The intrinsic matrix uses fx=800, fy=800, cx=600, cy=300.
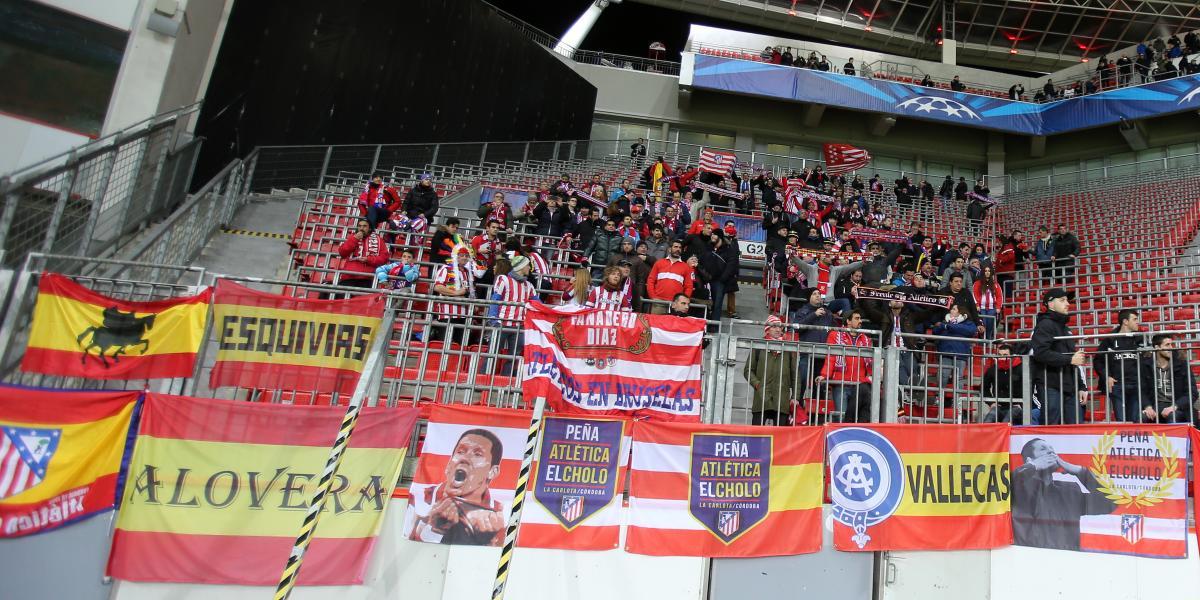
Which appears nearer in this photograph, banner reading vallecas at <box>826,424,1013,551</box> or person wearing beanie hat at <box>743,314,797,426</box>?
banner reading vallecas at <box>826,424,1013,551</box>

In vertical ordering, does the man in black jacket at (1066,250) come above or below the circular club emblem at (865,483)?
above

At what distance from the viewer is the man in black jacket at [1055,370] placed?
739 cm

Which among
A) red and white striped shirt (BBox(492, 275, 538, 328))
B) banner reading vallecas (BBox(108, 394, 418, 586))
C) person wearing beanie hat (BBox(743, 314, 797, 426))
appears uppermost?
red and white striped shirt (BBox(492, 275, 538, 328))

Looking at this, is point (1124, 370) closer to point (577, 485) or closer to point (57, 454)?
point (577, 485)

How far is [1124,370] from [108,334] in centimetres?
911

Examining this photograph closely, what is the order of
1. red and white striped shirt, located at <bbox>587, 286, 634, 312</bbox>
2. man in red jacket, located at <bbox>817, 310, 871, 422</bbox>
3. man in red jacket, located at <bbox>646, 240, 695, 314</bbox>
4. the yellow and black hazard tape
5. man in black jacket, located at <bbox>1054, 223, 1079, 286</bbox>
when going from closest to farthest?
man in red jacket, located at <bbox>817, 310, 871, 422</bbox> < red and white striped shirt, located at <bbox>587, 286, 634, 312</bbox> < man in red jacket, located at <bbox>646, 240, 695, 314</bbox> < the yellow and black hazard tape < man in black jacket, located at <bbox>1054, 223, 1079, 286</bbox>

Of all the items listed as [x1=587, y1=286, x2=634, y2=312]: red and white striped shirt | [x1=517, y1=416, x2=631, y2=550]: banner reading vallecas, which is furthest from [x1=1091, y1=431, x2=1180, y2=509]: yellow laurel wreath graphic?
[x1=587, y1=286, x2=634, y2=312]: red and white striped shirt

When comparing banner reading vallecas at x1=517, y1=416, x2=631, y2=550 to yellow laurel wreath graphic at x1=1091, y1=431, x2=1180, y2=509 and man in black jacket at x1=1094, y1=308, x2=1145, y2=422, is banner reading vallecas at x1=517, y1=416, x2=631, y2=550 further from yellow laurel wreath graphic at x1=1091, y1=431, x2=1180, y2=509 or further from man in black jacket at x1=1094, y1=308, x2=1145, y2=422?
man in black jacket at x1=1094, y1=308, x2=1145, y2=422

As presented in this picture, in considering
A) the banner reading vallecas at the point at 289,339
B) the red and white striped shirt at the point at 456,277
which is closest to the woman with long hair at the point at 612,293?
the red and white striped shirt at the point at 456,277

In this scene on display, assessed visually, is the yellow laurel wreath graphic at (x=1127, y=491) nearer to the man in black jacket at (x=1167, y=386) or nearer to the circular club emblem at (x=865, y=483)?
the man in black jacket at (x=1167, y=386)

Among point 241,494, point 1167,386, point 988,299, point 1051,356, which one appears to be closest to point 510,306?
point 241,494

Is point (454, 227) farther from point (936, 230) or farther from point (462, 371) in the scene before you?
point (936, 230)

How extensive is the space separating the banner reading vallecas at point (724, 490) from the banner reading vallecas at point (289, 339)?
104 inches

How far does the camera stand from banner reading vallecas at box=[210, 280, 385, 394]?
7027mm
